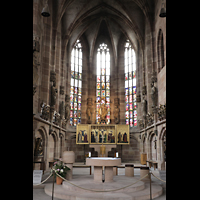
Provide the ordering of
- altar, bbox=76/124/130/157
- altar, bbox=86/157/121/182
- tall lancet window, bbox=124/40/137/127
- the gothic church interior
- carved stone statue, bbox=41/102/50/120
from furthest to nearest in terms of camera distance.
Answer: tall lancet window, bbox=124/40/137/127 → altar, bbox=76/124/130/157 → the gothic church interior → carved stone statue, bbox=41/102/50/120 → altar, bbox=86/157/121/182

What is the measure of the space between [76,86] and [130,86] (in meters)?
6.05

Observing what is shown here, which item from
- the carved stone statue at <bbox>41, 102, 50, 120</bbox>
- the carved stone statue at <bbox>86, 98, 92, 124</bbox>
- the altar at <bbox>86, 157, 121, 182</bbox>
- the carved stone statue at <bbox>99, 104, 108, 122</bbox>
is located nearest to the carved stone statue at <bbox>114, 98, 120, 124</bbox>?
the carved stone statue at <bbox>99, 104, 108, 122</bbox>

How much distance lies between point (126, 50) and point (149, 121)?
38.0 feet

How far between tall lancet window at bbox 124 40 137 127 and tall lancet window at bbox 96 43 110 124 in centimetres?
223

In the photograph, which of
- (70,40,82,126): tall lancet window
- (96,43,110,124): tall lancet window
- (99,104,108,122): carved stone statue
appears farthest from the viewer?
(96,43,110,124): tall lancet window

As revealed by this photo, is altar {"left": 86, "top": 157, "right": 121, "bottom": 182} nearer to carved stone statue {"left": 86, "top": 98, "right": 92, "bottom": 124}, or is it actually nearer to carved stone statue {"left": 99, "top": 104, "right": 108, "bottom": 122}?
carved stone statue {"left": 99, "top": 104, "right": 108, "bottom": 122}

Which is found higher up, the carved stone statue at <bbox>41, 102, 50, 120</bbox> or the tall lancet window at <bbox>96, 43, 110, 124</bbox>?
the tall lancet window at <bbox>96, 43, 110, 124</bbox>

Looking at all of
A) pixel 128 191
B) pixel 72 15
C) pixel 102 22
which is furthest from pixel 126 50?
pixel 128 191

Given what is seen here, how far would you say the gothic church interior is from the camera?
16.6 metres

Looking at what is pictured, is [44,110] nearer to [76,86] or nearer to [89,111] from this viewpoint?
[89,111]

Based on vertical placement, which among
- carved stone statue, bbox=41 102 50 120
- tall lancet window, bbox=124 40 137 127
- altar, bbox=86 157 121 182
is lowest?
altar, bbox=86 157 121 182

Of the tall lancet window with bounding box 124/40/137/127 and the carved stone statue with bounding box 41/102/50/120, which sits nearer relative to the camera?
the carved stone statue with bounding box 41/102/50/120
